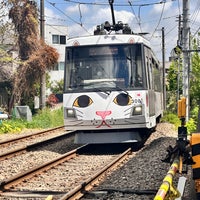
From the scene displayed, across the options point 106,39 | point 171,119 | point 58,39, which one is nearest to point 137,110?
point 106,39

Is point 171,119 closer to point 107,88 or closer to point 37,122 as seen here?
point 37,122

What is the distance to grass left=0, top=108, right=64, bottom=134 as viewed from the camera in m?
21.3

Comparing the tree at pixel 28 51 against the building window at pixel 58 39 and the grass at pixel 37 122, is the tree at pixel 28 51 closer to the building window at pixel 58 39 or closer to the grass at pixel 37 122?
the grass at pixel 37 122

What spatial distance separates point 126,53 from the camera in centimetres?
1377

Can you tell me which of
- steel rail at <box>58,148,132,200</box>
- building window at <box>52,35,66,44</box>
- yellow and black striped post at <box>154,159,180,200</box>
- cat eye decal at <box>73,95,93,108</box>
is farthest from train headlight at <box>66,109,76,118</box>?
building window at <box>52,35,66,44</box>

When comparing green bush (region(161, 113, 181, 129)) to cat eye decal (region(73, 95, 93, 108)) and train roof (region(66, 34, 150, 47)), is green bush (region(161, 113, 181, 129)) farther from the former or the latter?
cat eye decal (region(73, 95, 93, 108))

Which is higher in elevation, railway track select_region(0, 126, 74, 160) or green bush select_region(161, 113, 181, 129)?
green bush select_region(161, 113, 181, 129)

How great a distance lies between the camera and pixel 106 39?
14.0m

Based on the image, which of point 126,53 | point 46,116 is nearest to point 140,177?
point 126,53

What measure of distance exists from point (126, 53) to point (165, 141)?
12.0 ft

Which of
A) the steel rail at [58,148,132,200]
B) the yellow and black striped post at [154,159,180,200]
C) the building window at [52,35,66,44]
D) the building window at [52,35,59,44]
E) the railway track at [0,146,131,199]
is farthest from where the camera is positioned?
the building window at [52,35,66,44]

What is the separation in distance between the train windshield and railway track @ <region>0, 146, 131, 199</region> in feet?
6.70

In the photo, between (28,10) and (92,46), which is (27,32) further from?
(92,46)

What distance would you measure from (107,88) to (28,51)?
17647 millimetres
